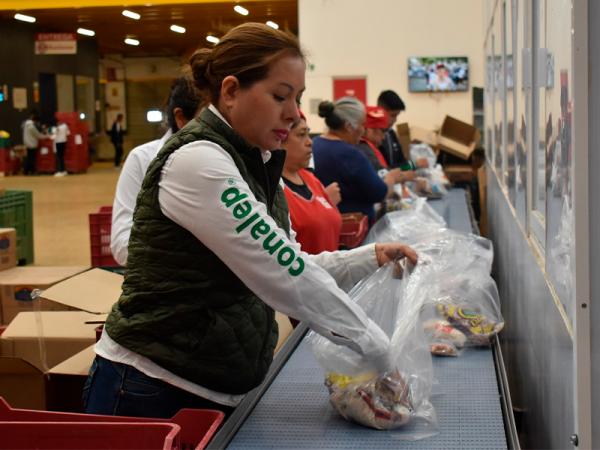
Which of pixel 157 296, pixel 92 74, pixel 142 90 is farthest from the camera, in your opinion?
pixel 142 90

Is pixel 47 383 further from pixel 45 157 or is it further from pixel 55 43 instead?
pixel 55 43

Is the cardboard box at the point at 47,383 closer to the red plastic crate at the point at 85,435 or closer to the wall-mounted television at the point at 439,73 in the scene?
the red plastic crate at the point at 85,435

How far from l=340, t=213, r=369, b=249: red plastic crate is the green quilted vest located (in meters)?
2.60

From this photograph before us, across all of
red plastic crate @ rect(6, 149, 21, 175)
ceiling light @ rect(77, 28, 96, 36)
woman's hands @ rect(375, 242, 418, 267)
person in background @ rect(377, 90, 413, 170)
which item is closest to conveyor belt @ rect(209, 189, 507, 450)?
woman's hands @ rect(375, 242, 418, 267)

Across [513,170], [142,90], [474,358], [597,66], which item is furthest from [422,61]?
[142,90]

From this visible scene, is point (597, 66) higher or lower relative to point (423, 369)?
higher

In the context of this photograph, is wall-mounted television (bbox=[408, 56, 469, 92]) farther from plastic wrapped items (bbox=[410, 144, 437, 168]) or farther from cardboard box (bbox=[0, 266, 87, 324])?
cardboard box (bbox=[0, 266, 87, 324])

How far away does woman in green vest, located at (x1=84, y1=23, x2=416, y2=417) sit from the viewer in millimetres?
1708

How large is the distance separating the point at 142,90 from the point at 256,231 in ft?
109

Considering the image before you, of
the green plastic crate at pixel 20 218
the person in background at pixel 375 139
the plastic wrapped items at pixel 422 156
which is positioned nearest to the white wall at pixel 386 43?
the plastic wrapped items at pixel 422 156

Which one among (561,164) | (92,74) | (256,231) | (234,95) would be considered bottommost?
(256,231)

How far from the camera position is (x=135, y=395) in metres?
1.91

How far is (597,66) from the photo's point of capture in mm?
1421

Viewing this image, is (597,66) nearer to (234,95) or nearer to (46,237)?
(234,95)
